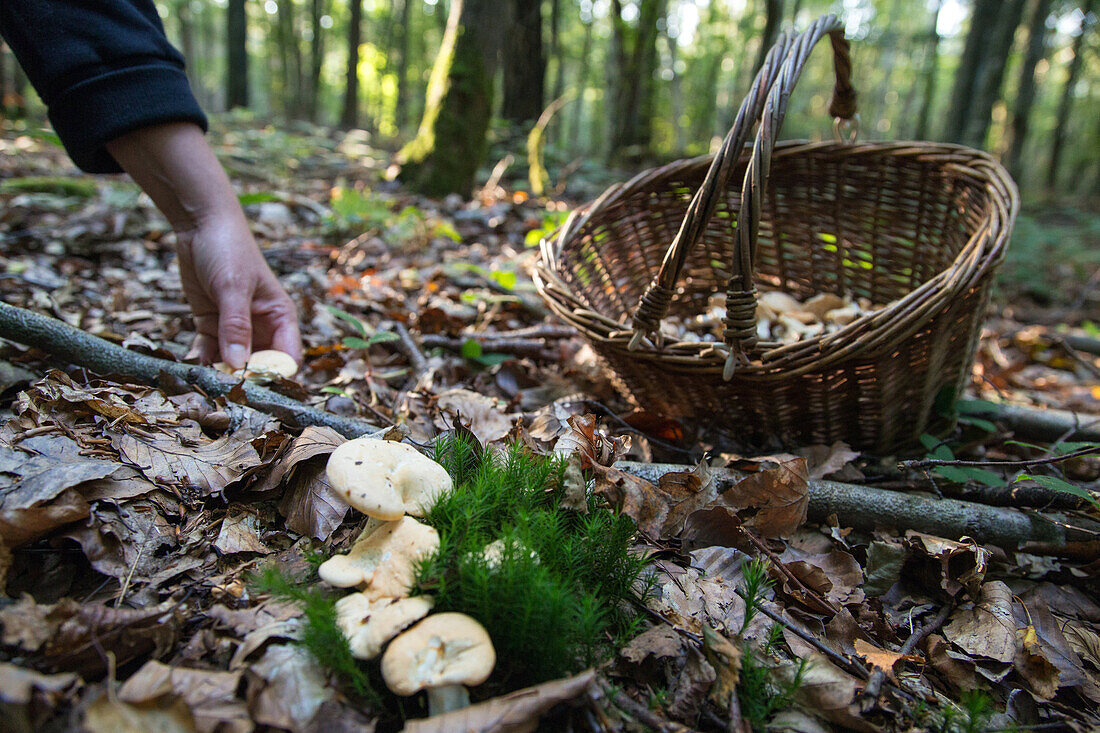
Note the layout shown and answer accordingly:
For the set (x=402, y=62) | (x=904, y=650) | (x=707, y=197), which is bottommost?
(x=904, y=650)

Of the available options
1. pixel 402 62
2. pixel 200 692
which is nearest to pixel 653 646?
pixel 200 692

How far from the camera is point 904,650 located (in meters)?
1.52

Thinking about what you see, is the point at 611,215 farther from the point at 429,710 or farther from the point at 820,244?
the point at 429,710

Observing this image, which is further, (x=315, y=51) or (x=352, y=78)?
(x=315, y=51)

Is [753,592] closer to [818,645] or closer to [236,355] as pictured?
[818,645]

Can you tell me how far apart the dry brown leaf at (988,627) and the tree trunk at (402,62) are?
21127mm

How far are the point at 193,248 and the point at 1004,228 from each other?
9.84 feet

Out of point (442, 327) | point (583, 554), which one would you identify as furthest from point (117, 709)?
point (442, 327)

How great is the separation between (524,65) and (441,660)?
10758mm

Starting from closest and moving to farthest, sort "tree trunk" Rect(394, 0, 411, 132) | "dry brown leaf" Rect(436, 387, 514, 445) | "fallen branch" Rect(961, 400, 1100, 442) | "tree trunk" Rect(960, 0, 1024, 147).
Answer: "dry brown leaf" Rect(436, 387, 514, 445) → "fallen branch" Rect(961, 400, 1100, 442) → "tree trunk" Rect(960, 0, 1024, 147) → "tree trunk" Rect(394, 0, 411, 132)

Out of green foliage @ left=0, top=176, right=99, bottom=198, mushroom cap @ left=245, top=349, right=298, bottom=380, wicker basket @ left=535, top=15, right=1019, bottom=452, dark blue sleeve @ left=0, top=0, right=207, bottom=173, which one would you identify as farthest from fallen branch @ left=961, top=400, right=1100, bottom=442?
green foliage @ left=0, top=176, right=99, bottom=198

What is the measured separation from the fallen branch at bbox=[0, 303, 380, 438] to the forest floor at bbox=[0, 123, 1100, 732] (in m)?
0.06

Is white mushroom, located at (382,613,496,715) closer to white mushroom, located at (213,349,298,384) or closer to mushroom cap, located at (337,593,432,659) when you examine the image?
mushroom cap, located at (337,593,432,659)

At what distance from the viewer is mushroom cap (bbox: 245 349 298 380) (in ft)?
7.19
